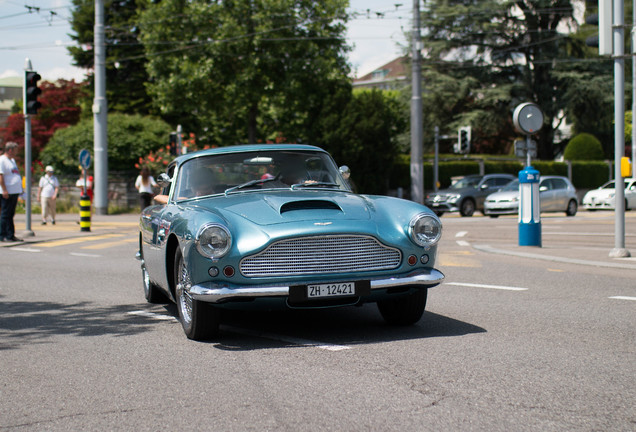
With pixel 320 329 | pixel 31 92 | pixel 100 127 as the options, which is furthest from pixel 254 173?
pixel 100 127

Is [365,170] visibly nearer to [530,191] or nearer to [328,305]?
[530,191]

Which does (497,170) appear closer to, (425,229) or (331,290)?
(425,229)

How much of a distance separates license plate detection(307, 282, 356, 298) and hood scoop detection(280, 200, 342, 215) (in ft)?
2.06

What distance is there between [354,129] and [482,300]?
32.3 m

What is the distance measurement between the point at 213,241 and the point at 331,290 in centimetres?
91

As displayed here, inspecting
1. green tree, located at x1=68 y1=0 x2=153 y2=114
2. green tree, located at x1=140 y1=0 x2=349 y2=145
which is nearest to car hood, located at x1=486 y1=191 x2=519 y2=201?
green tree, located at x1=140 y1=0 x2=349 y2=145

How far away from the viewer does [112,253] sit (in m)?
14.8

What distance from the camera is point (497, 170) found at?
46.0 metres

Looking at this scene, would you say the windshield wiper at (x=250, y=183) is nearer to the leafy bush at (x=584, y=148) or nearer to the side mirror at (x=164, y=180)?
the side mirror at (x=164, y=180)

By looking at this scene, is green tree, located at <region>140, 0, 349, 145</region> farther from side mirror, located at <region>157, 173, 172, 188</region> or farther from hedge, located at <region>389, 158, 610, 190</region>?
side mirror, located at <region>157, 173, 172, 188</region>

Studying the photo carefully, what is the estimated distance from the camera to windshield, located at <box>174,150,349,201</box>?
718 centimetres

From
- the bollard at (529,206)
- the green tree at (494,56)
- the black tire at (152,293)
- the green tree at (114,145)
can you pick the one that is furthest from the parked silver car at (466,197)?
the black tire at (152,293)

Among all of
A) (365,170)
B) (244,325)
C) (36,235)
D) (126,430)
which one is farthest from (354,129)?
(126,430)

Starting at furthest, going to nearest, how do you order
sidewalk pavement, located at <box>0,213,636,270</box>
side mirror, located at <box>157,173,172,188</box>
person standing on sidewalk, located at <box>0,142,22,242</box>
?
1. person standing on sidewalk, located at <box>0,142,22,242</box>
2. sidewalk pavement, located at <box>0,213,636,270</box>
3. side mirror, located at <box>157,173,172,188</box>
